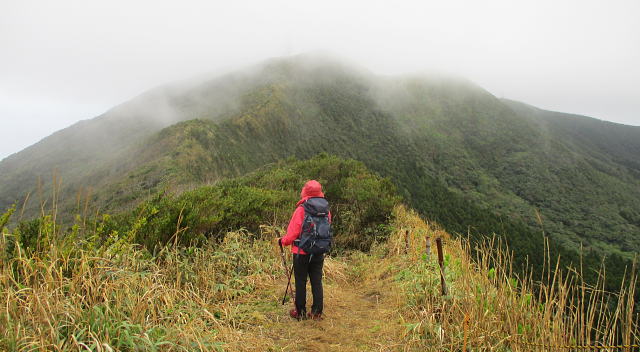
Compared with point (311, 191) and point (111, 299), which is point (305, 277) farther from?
point (111, 299)

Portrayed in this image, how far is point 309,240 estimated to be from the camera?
345 cm

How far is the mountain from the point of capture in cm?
3478

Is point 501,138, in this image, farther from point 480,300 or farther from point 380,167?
point 480,300

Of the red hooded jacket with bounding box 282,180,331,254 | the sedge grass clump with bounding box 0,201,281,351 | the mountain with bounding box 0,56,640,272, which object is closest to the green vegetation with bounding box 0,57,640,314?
the mountain with bounding box 0,56,640,272

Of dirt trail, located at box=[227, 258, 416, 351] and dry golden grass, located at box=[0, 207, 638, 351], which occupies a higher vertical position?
dry golden grass, located at box=[0, 207, 638, 351]

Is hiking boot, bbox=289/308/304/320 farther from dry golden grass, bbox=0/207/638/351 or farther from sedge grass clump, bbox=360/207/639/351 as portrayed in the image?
sedge grass clump, bbox=360/207/639/351

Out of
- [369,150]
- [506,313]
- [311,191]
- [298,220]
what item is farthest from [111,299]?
[369,150]

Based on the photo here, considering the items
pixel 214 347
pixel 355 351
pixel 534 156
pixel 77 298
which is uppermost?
pixel 77 298

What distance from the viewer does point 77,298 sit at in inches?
99.8

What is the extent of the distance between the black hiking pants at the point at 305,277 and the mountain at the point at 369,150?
16.9 m

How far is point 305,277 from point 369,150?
7881cm

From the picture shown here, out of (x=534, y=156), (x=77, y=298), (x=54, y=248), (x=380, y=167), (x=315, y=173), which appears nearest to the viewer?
(x=77, y=298)

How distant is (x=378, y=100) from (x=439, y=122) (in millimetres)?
19499

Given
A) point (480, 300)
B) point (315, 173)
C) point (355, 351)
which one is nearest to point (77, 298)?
point (355, 351)
